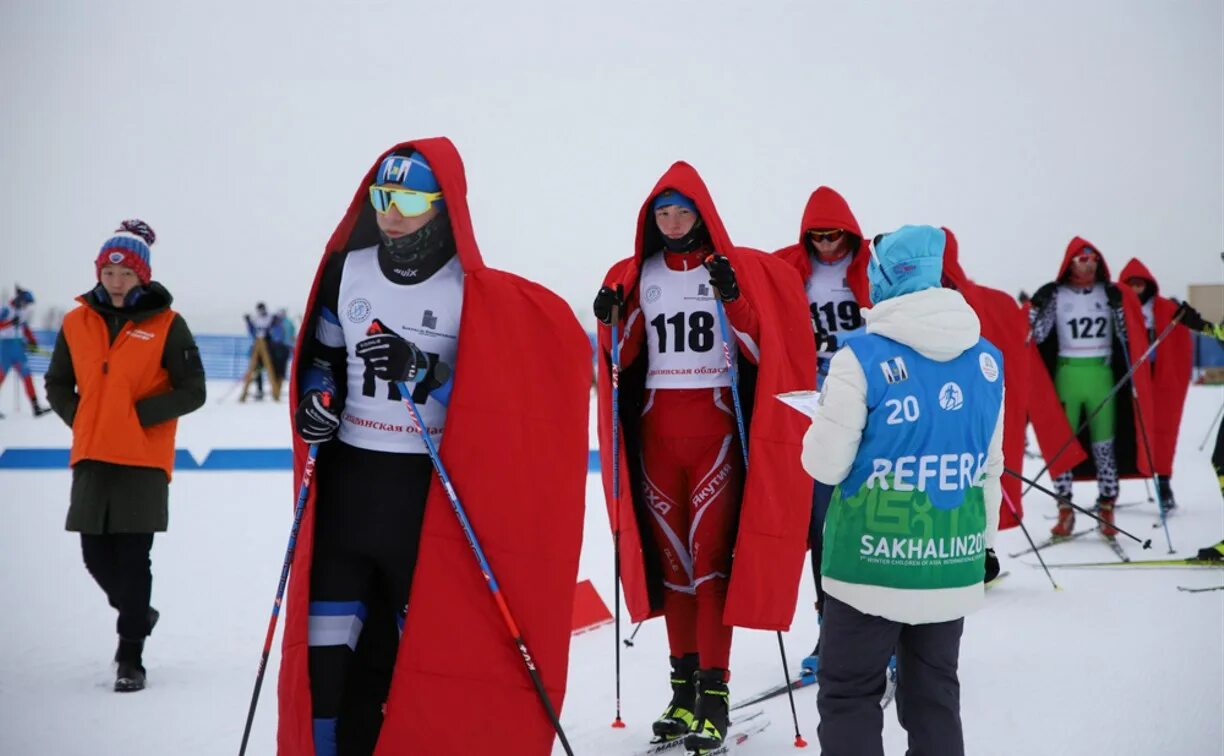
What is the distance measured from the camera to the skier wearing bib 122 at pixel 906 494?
2.57 metres

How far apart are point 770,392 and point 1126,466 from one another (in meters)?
5.33

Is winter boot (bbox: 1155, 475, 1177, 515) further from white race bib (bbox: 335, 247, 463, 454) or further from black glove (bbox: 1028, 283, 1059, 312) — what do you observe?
white race bib (bbox: 335, 247, 463, 454)

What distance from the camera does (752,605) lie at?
11.6 feet

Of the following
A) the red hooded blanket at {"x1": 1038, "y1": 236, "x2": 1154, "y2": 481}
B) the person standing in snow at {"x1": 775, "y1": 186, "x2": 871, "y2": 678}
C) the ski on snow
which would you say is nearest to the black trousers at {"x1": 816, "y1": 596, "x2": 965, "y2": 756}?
the ski on snow

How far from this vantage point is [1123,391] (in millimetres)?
7562

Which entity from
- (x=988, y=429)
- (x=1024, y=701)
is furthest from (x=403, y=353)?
(x=1024, y=701)

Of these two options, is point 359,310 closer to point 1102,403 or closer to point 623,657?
point 623,657

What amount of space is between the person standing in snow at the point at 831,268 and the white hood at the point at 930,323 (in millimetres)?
1829

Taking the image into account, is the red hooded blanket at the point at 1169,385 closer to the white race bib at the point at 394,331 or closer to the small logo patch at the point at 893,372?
the small logo patch at the point at 893,372

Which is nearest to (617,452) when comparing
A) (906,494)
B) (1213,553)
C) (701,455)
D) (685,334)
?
(701,455)

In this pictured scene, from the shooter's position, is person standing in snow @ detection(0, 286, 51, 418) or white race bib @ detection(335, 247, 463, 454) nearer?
white race bib @ detection(335, 247, 463, 454)

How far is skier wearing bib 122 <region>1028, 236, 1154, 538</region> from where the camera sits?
23.9 feet

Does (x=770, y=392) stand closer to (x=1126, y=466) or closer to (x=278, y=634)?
(x=278, y=634)

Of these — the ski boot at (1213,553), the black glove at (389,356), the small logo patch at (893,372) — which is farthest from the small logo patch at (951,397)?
the ski boot at (1213,553)
